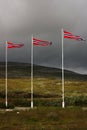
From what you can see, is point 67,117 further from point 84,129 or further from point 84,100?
point 84,100

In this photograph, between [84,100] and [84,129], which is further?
[84,100]

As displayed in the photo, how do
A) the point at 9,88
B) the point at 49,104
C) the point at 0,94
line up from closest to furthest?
the point at 49,104 → the point at 0,94 → the point at 9,88

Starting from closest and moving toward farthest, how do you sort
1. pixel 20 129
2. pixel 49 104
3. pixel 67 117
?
pixel 20 129
pixel 67 117
pixel 49 104

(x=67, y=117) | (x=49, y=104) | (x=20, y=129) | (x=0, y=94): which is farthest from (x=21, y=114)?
(x=0, y=94)

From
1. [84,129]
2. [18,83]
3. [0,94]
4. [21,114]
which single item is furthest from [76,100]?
[84,129]

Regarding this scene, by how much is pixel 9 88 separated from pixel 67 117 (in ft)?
199

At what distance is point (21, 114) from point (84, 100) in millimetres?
41988

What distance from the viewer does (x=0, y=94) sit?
10200 cm

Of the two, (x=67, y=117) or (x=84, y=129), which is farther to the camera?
(x=67, y=117)

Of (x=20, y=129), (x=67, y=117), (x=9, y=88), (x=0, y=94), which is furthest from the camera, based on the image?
(x=9, y=88)

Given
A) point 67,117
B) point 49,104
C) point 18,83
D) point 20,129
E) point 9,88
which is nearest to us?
point 20,129

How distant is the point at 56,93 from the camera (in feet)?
343

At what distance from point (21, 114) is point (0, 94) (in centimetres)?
4891

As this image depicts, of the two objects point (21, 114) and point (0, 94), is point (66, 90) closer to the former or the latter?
point (0, 94)
